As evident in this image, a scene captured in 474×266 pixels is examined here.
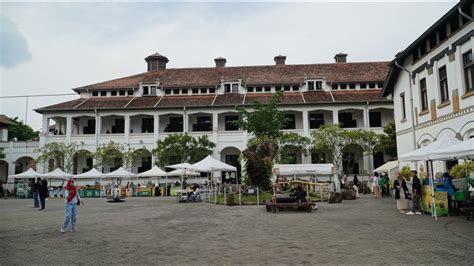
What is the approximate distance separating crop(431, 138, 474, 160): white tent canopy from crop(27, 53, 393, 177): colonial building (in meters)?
21.9

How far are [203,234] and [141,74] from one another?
119 ft

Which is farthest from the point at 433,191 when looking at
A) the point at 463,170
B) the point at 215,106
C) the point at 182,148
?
the point at 215,106

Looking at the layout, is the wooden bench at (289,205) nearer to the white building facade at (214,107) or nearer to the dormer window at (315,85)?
the white building facade at (214,107)

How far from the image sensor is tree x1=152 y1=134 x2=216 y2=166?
33.4m

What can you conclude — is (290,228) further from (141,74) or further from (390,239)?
(141,74)

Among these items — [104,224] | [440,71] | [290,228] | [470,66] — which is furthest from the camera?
[440,71]

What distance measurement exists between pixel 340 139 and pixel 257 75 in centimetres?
1305

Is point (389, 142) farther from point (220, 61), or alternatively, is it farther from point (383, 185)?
point (220, 61)

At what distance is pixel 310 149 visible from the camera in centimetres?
3378

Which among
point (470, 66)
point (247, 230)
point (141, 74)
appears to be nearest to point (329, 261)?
point (247, 230)

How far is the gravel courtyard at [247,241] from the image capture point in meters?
7.14

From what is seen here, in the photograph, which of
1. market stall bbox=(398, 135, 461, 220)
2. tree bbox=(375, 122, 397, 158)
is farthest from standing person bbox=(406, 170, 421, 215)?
tree bbox=(375, 122, 397, 158)

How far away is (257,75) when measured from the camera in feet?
134

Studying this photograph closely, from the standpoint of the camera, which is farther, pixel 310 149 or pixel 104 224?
pixel 310 149
